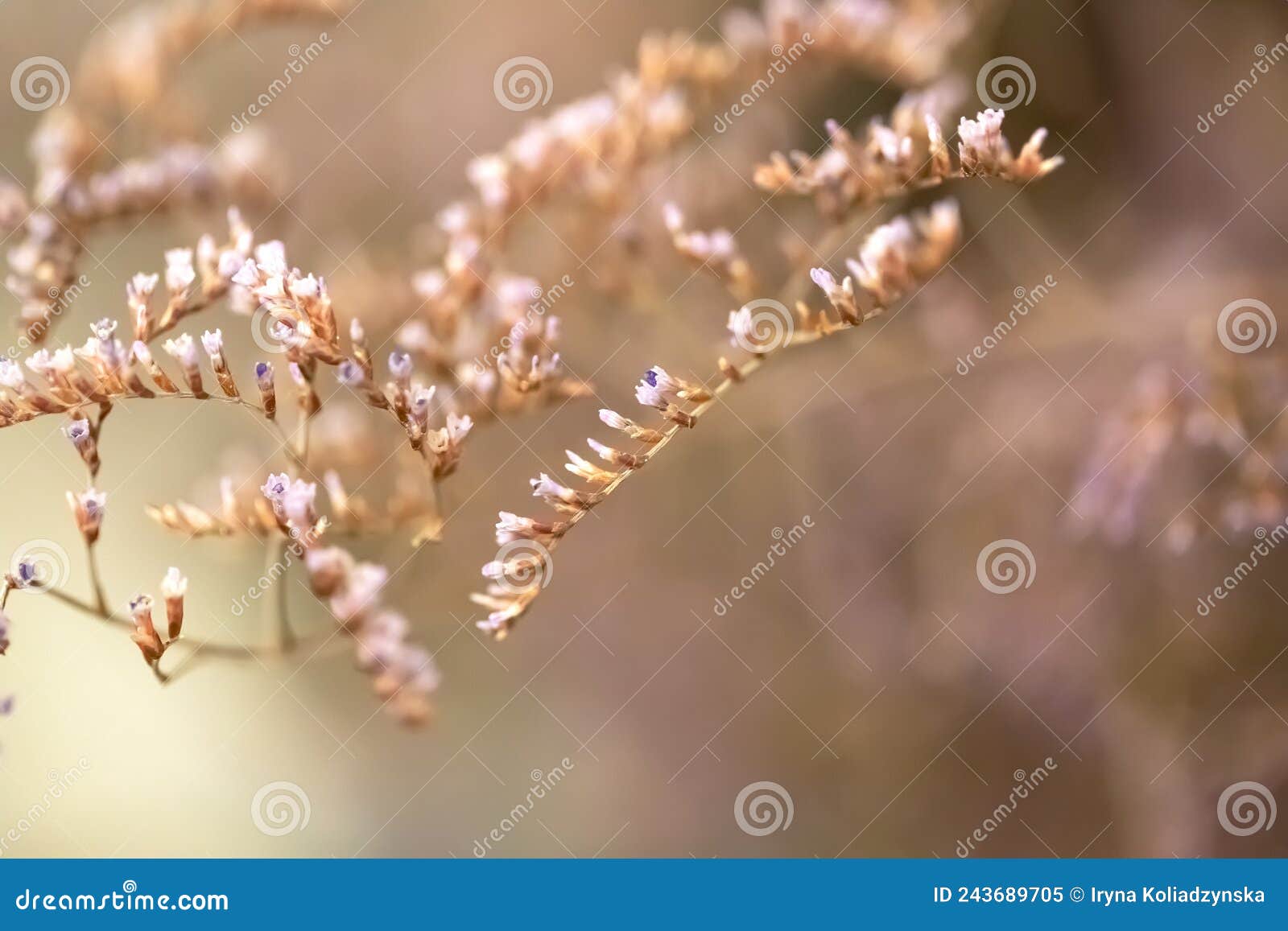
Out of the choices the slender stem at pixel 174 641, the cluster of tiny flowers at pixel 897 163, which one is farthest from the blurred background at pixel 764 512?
the slender stem at pixel 174 641

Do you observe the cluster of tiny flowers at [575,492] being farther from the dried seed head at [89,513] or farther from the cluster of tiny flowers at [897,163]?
the dried seed head at [89,513]

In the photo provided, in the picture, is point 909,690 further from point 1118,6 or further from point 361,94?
point 361,94

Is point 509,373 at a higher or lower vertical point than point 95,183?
higher

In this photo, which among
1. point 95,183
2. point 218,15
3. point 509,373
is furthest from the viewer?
point 218,15

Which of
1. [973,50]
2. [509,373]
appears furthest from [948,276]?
[509,373]

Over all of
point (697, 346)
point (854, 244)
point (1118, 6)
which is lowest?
point (697, 346)

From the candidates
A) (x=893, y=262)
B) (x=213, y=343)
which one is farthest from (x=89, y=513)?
(x=893, y=262)

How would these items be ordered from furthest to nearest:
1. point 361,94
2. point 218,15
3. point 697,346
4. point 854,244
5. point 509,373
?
point 361,94, point 854,244, point 697,346, point 218,15, point 509,373

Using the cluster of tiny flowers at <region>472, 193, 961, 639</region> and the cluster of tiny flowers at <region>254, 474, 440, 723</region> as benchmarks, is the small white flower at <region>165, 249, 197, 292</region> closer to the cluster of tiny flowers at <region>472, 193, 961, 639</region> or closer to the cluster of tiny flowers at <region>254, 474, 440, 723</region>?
the cluster of tiny flowers at <region>254, 474, 440, 723</region>
